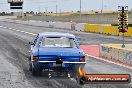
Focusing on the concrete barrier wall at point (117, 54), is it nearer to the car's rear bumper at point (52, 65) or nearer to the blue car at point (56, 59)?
A: the blue car at point (56, 59)

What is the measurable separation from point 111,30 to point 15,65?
1271 inches

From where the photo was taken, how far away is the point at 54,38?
1403 cm

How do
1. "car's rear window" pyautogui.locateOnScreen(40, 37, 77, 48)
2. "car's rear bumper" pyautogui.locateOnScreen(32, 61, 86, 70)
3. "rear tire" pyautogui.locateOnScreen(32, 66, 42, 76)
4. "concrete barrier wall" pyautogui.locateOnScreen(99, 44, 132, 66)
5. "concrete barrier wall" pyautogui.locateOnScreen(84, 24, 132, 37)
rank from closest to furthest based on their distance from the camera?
"car's rear bumper" pyautogui.locateOnScreen(32, 61, 86, 70) < "rear tire" pyautogui.locateOnScreen(32, 66, 42, 76) < "car's rear window" pyautogui.locateOnScreen(40, 37, 77, 48) < "concrete barrier wall" pyautogui.locateOnScreen(99, 44, 132, 66) < "concrete barrier wall" pyautogui.locateOnScreen(84, 24, 132, 37)

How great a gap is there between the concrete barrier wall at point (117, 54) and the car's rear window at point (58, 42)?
4662 mm

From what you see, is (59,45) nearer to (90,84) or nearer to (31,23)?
(90,84)

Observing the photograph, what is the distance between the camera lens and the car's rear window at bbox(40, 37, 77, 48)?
45.3 feet

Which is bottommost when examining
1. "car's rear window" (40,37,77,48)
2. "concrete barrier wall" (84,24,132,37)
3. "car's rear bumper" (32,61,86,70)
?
"concrete barrier wall" (84,24,132,37)

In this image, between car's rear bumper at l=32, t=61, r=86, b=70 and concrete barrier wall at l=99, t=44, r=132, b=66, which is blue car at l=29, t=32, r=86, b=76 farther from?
concrete barrier wall at l=99, t=44, r=132, b=66

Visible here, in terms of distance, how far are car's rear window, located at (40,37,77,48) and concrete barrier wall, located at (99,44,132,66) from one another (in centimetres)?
466

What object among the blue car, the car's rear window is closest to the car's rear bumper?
the blue car

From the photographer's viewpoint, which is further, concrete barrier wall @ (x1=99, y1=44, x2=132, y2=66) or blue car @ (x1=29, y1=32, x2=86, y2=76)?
concrete barrier wall @ (x1=99, y1=44, x2=132, y2=66)

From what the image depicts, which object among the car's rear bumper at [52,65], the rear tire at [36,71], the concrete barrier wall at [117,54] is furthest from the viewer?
the concrete barrier wall at [117,54]

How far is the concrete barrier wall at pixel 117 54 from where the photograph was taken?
59.7ft

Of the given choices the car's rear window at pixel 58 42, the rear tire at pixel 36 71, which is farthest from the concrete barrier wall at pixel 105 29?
the rear tire at pixel 36 71
